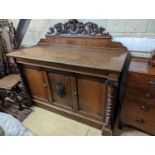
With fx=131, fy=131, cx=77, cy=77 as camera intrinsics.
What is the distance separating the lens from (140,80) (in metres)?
1.18

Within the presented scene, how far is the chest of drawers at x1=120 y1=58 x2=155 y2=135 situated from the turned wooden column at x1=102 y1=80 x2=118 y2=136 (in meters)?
0.16

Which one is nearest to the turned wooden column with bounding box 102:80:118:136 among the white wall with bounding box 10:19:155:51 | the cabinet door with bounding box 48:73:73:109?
the cabinet door with bounding box 48:73:73:109

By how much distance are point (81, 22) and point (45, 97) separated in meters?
1.11

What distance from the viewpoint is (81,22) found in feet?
5.19

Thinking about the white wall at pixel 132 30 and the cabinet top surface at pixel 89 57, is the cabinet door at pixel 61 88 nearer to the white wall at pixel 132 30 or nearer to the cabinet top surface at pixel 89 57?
the cabinet top surface at pixel 89 57

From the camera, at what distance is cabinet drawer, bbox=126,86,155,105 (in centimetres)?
119

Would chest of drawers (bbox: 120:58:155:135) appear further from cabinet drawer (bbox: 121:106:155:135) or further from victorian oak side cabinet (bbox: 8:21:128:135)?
victorian oak side cabinet (bbox: 8:21:128:135)

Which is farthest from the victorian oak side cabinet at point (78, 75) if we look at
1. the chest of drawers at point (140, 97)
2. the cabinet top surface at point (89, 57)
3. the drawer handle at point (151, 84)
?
the drawer handle at point (151, 84)

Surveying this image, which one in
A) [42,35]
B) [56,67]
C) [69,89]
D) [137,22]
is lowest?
[69,89]

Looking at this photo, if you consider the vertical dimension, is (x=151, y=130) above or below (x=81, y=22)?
below
